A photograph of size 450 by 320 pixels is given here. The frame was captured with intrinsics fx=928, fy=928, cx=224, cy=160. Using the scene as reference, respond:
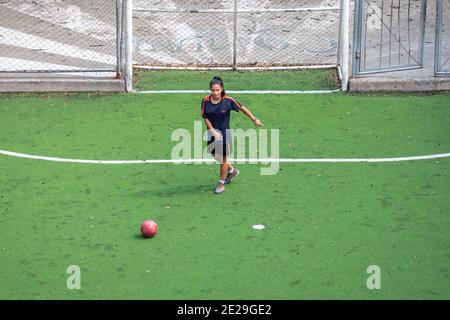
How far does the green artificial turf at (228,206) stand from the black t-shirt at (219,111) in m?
0.82

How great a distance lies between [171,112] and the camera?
15445mm

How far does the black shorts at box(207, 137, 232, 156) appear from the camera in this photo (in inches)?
473

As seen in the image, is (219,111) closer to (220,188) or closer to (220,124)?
(220,124)

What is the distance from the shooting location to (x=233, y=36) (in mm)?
18766

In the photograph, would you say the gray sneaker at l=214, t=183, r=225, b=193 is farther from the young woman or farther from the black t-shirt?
the black t-shirt

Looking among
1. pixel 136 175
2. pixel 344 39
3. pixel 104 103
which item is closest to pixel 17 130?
pixel 104 103

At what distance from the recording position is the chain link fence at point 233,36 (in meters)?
18.8

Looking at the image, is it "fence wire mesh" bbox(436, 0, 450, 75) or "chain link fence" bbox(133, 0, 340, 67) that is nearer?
"fence wire mesh" bbox(436, 0, 450, 75)

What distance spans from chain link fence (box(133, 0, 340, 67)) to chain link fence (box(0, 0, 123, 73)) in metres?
0.67

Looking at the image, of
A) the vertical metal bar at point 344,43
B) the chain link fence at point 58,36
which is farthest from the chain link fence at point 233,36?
the vertical metal bar at point 344,43

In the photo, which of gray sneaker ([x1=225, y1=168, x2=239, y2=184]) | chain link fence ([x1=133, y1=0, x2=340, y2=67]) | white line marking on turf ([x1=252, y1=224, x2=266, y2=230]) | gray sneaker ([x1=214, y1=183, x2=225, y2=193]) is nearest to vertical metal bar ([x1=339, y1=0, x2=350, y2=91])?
chain link fence ([x1=133, y1=0, x2=340, y2=67])

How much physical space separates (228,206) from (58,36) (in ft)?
30.4

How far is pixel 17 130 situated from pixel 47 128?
1.53ft

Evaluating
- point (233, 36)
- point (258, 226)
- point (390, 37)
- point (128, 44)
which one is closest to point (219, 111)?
point (258, 226)
